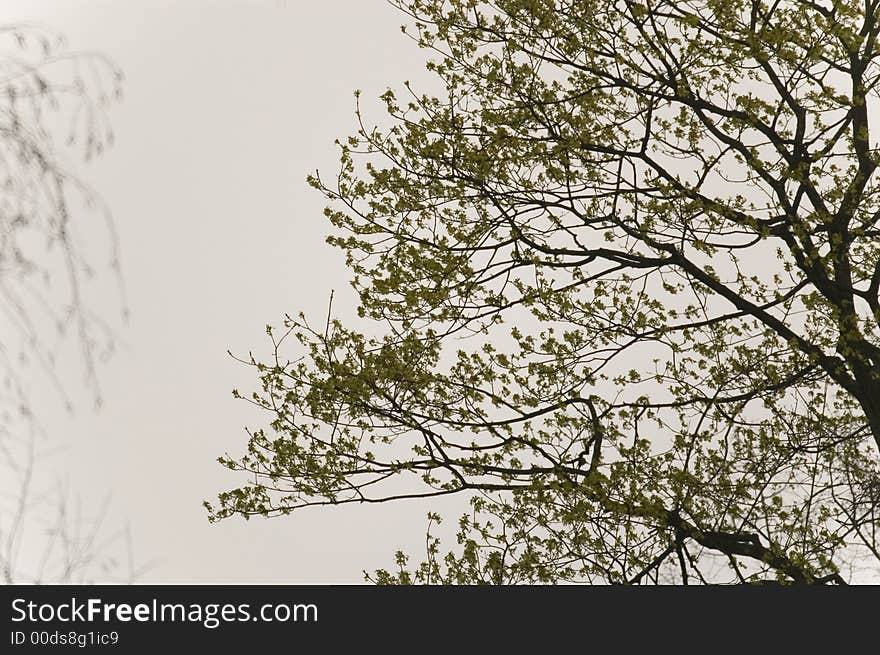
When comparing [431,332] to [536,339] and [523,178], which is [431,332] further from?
[523,178]

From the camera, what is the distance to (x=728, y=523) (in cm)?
678

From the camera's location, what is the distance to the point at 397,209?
6.65 m

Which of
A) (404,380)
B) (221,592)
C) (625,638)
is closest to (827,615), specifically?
(625,638)

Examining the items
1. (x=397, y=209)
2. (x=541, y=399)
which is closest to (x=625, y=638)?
(x=541, y=399)

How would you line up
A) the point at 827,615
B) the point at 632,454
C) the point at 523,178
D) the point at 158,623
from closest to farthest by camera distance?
the point at 158,623
the point at 827,615
the point at 632,454
the point at 523,178

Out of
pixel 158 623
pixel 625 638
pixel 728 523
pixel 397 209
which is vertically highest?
pixel 397 209

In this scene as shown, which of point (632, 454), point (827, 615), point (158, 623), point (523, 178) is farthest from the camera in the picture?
point (523, 178)

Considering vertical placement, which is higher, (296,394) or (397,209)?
(397,209)

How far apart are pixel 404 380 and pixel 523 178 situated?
152cm

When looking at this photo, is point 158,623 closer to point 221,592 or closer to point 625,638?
point 221,592

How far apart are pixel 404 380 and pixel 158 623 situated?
2187 millimetres

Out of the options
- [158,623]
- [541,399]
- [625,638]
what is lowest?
[625,638]

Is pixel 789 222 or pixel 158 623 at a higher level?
pixel 789 222

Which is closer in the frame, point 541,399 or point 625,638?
point 625,638
